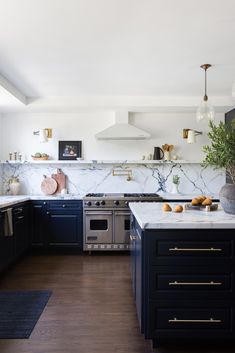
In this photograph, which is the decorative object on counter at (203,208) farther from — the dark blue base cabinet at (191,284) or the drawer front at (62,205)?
the drawer front at (62,205)

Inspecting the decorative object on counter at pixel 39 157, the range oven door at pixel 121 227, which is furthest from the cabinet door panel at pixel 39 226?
the range oven door at pixel 121 227

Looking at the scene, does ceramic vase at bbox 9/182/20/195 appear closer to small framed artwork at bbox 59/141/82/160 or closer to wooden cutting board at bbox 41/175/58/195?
wooden cutting board at bbox 41/175/58/195

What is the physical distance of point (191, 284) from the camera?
204 centimetres

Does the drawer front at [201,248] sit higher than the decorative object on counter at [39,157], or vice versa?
the decorative object on counter at [39,157]

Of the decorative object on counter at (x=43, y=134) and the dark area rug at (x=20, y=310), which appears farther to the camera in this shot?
the decorative object on counter at (x=43, y=134)

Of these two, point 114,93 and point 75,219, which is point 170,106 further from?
point 75,219

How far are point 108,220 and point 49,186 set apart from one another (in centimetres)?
131

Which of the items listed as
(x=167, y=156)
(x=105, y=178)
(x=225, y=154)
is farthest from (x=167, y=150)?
(x=225, y=154)

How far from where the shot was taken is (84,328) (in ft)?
7.93

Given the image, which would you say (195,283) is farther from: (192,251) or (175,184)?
(175,184)

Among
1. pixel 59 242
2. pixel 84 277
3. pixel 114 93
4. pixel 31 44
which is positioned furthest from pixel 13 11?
pixel 59 242

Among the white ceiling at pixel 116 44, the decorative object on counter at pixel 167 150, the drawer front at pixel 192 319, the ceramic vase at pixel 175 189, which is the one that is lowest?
the drawer front at pixel 192 319

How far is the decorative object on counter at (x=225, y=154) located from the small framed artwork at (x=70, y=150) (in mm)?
3217

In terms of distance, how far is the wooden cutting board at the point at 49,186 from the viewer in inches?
207
